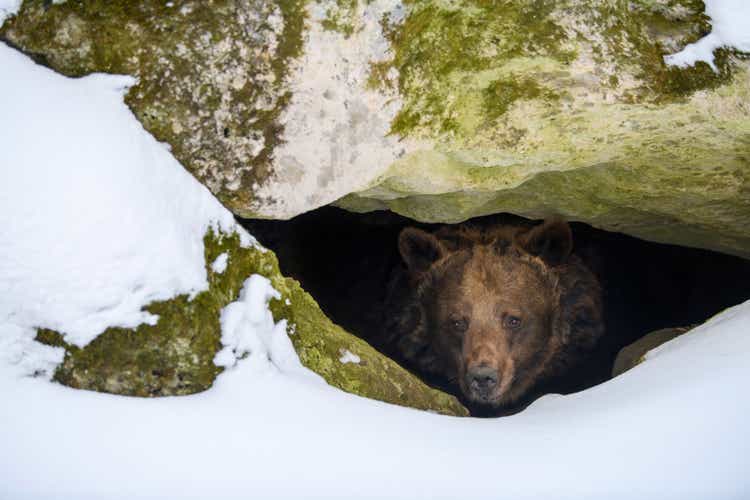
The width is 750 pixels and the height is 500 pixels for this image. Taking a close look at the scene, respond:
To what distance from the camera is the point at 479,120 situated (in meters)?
3.28

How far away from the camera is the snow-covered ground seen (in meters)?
2.07

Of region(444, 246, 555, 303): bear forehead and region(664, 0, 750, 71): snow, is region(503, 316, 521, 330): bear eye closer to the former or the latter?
region(444, 246, 555, 303): bear forehead

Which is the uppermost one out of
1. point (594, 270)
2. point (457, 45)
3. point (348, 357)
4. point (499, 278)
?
point (457, 45)

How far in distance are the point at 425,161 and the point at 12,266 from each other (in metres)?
1.93

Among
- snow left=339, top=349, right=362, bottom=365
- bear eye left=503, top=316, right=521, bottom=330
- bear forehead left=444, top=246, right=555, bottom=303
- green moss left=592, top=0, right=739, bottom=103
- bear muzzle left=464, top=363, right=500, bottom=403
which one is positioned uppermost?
green moss left=592, top=0, right=739, bottom=103

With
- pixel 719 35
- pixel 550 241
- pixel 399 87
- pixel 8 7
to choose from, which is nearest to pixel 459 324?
pixel 550 241

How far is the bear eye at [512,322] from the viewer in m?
4.88

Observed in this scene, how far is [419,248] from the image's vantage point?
527 cm

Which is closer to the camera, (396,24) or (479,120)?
(396,24)

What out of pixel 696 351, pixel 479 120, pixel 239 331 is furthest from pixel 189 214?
pixel 696 351

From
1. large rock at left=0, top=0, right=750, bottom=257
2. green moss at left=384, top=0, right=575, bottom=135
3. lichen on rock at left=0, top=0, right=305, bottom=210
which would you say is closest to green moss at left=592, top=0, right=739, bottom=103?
large rock at left=0, top=0, right=750, bottom=257

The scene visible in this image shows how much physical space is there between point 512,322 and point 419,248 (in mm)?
910

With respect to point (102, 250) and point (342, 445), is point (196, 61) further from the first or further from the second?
point (342, 445)

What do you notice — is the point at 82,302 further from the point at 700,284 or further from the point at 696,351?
the point at 700,284
